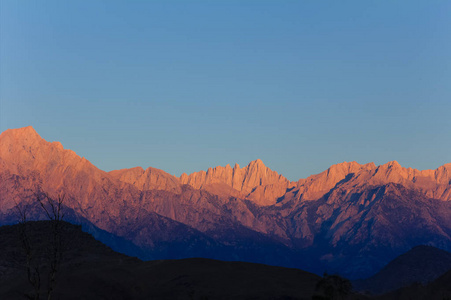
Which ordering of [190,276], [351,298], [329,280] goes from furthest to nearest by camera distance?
1. [190,276]
2. [351,298]
3. [329,280]

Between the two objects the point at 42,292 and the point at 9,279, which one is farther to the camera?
the point at 9,279

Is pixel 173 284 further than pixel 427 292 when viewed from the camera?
Yes

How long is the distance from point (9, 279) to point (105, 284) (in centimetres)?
4046

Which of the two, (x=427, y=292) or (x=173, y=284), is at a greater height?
(x=427, y=292)

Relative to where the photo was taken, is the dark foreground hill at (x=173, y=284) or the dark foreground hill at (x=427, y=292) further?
the dark foreground hill at (x=173, y=284)

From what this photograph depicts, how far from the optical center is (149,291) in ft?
590

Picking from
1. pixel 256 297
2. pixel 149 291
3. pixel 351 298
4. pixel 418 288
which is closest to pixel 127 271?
pixel 149 291

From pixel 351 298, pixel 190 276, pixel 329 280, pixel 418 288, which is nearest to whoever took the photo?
pixel 329 280

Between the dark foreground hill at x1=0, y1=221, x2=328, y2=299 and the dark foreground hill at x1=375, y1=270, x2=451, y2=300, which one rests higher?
the dark foreground hill at x1=375, y1=270, x2=451, y2=300

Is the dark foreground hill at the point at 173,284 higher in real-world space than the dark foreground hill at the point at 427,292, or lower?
lower

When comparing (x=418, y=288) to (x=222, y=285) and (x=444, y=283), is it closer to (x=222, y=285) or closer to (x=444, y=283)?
(x=444, y=283)

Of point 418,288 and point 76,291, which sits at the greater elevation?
point 418,288

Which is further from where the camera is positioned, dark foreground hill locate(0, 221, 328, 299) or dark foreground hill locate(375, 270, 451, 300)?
dark foreground hill locate(0, 221, 328, 299)

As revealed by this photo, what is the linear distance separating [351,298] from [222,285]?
3887cm
